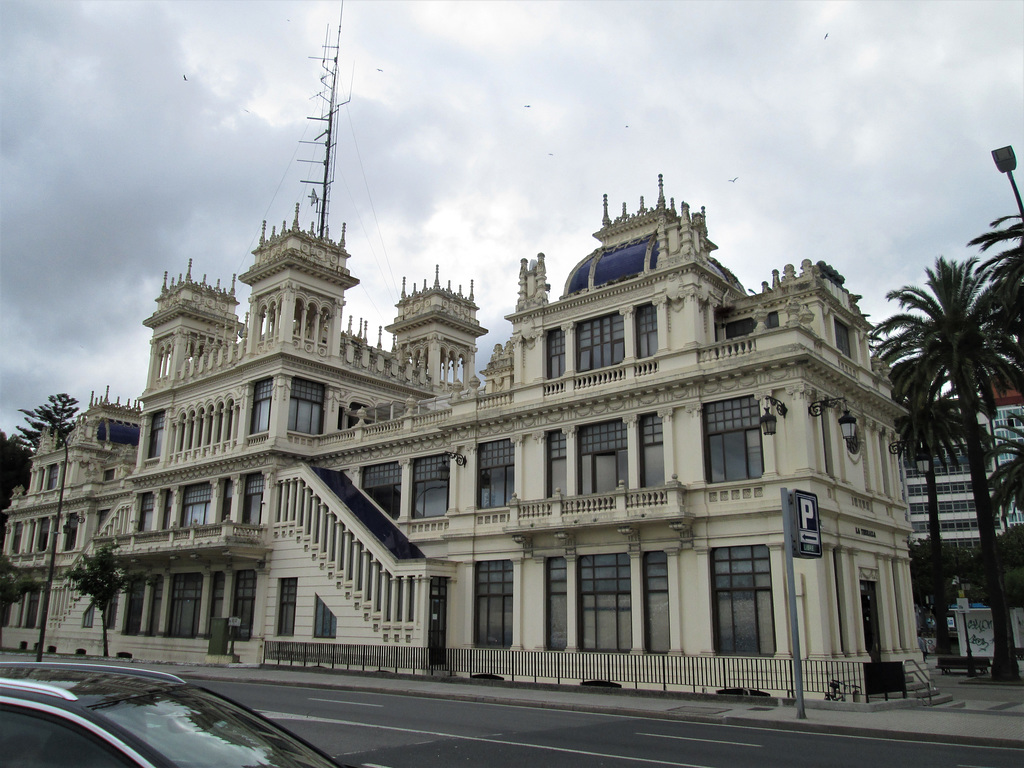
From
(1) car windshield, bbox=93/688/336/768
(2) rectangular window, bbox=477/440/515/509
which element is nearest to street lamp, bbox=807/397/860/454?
(2) rectangular window, bbox=477/440/515/509

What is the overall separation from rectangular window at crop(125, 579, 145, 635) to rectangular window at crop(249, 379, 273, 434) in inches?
464

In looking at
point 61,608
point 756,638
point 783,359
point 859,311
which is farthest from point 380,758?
point 61,608

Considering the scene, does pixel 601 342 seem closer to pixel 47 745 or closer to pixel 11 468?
pixel 47 745

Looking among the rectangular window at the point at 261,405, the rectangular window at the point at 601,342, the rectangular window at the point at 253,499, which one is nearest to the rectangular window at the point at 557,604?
the rectangular window at the point at 601,342

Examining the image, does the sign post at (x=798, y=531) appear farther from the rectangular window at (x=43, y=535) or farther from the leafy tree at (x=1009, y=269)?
the rectangular window at (x=43, y=535)

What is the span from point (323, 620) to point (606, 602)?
13689mm

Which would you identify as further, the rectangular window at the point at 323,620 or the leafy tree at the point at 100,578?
the leafy tree at the point at 100,578

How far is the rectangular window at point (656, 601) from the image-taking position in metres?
26.7

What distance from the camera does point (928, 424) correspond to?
35.2m

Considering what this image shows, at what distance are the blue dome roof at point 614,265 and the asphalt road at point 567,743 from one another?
56.3ft

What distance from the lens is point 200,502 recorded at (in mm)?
44375

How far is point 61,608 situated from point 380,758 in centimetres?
4908

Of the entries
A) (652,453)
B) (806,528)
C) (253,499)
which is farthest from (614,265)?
(253,499)

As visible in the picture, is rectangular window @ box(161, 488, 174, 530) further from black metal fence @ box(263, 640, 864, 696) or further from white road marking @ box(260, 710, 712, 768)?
white road marking @ box(260, 710, 712, 768)
